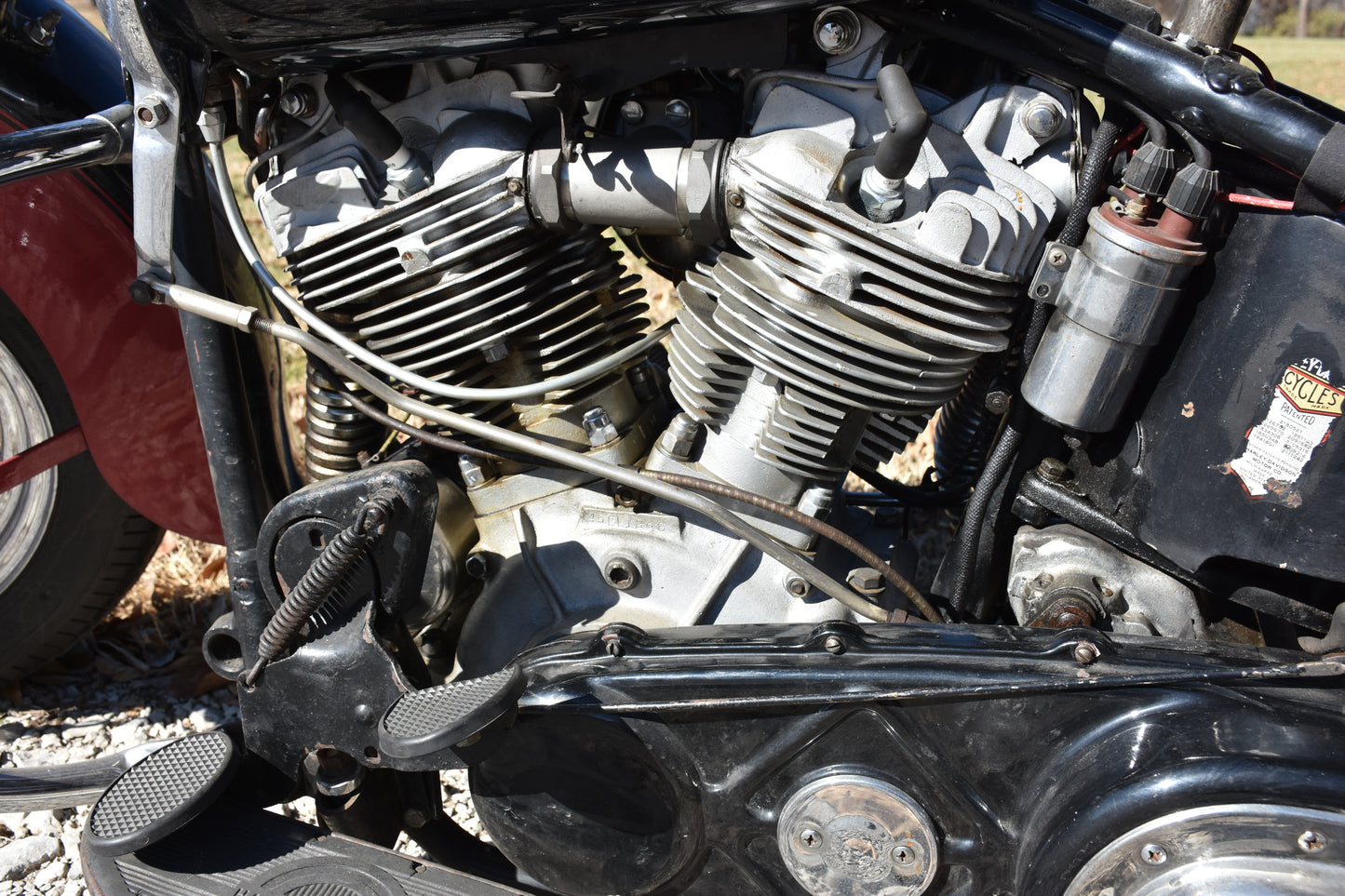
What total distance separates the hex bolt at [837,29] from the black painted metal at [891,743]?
79cm

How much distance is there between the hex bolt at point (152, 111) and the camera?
1.47 m

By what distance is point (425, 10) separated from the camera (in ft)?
4.57

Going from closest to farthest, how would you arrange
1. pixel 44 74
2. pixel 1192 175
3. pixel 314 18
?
pixel 1192 175
pixel 314 18
pixel 44 74

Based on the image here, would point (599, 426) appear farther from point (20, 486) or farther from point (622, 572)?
point (20, 486)

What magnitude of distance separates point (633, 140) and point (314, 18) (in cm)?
46

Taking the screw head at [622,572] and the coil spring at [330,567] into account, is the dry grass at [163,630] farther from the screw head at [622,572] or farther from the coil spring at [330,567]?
the screw head at [622,572]

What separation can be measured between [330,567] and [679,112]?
829mm

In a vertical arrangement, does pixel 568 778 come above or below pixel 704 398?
below

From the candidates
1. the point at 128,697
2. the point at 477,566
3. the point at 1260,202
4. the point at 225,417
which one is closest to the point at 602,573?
the point at 477,566

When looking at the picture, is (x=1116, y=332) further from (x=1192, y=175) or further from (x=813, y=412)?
(x=813, y=412)

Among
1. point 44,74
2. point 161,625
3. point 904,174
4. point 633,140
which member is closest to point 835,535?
point 904,174

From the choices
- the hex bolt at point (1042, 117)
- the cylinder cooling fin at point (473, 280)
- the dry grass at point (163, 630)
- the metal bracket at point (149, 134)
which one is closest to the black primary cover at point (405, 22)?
the metal bracket at point (149, 134)

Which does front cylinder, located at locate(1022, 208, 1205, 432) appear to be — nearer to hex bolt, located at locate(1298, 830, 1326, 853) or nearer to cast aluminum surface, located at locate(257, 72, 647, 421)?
hex bolt, located at locate(1298, 830, 1326, 853)

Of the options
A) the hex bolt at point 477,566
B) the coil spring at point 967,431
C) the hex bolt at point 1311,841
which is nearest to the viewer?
the hex bolt at point 1311,841
